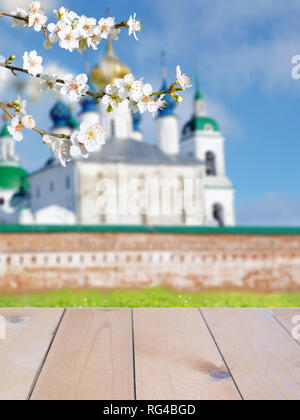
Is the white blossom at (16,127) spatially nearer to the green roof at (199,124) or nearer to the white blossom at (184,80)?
the white blossom at (184,80)

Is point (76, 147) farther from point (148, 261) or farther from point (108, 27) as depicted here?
point (148, 261)

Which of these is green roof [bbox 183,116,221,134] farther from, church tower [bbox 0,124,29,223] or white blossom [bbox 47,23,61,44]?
white blossom [bbox 47,23,61,44]

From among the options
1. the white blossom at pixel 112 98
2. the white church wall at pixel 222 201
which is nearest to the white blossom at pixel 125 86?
the white blossom at pixel 112 98

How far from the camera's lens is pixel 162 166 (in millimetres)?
21750

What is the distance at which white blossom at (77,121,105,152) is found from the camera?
5.01ft

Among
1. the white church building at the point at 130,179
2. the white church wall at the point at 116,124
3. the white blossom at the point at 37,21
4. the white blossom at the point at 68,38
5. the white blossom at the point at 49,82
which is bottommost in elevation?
the white blossom at the point at 49,82

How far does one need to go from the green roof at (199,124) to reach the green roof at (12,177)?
8751 millimetres

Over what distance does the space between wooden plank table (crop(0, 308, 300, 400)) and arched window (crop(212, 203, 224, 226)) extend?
2348cm

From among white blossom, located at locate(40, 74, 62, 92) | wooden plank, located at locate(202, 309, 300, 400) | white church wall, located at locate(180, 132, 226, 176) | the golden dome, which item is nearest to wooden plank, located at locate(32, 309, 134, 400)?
wooden plank, located at locate(202, 309, 300, 400)

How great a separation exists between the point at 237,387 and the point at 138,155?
20.5 m

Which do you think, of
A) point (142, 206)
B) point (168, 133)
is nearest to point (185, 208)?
point (142, 206)

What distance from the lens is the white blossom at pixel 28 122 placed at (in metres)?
1.62

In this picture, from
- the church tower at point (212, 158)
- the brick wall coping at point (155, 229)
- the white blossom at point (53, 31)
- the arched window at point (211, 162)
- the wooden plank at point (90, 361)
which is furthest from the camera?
the arched window at point (211, 162)
